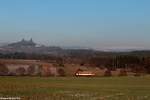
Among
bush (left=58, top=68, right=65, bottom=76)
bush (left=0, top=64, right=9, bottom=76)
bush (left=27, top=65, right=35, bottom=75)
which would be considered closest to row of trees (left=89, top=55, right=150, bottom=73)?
bush (left=58, top=68, right=65, bottom=76)

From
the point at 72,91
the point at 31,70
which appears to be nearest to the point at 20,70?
the point at 31,70

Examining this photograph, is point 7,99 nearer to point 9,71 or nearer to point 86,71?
point 9,71

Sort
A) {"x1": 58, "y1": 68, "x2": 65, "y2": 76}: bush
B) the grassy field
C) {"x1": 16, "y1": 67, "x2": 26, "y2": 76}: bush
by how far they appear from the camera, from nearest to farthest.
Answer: the grassy field < {"x1": 16, "y1": 67, "x2": 26, "y2": 76}: bush < {"x1": 58, "y1": 68, "x2": 65, "y2": 76}: bush

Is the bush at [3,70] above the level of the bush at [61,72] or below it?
above

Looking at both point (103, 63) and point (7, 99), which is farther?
point (103, 63)

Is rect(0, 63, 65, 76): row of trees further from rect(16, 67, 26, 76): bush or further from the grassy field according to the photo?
the grassy field

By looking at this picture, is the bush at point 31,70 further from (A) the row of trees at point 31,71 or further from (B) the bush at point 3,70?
(B) the bush at point 3,70

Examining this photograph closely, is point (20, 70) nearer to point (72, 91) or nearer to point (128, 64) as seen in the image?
point (128, 64)

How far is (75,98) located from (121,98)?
4113 mm

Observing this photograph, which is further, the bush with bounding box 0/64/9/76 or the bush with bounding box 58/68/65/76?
the bush with bounding box 58/68/65/76

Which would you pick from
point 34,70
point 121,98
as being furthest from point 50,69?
point 121,98

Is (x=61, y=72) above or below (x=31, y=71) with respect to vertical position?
below

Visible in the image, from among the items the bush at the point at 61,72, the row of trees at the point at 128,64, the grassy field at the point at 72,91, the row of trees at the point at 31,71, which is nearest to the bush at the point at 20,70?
the row of trees at the point at 31,71

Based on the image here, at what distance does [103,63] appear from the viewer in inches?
6353
